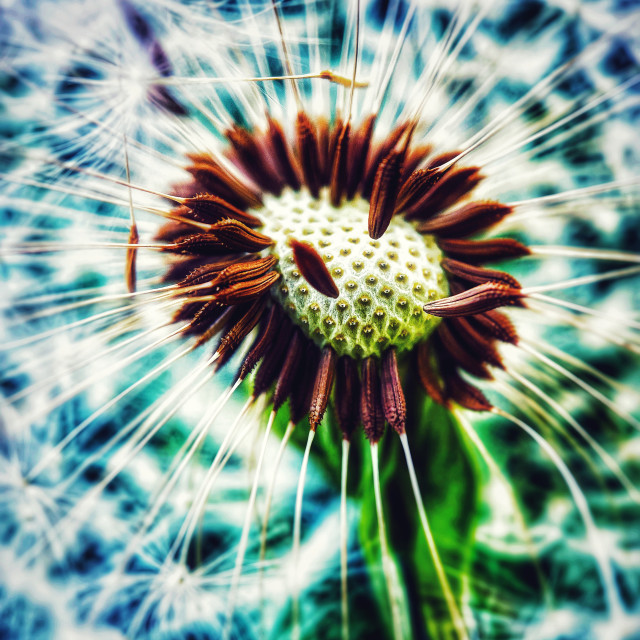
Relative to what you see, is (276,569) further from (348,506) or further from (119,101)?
(119,101)

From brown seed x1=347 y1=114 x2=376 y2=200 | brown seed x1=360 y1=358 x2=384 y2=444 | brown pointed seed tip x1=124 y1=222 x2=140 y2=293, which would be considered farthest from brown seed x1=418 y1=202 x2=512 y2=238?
brown pointed seed tip x1=124 y1=222 x2=140 y2=293

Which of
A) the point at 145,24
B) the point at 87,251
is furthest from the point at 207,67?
the point at 87,251

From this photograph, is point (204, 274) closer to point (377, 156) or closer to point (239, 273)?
point (239, 273)

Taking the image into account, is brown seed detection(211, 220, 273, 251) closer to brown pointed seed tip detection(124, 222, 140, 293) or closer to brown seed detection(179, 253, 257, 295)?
brown seed detection(179, 253, 257, 295)

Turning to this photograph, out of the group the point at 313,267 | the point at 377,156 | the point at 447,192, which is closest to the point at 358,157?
the point at 377,156

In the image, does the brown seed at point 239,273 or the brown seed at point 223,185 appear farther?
the brown seed at point 223,185

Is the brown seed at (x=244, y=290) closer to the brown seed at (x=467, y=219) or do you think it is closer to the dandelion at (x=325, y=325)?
the dandelion at (x=325, y=325)

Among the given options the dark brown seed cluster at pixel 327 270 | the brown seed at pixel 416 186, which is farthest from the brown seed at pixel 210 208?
the brown seed at pixel 416 186
